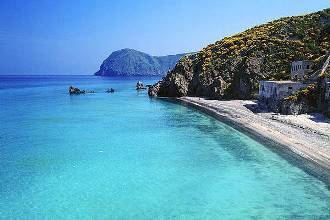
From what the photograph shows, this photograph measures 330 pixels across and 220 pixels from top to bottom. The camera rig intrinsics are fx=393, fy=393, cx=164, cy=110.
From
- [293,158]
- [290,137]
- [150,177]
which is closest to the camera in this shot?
[150,177]

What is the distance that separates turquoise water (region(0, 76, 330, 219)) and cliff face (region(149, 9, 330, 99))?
35.0m

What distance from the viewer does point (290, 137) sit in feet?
139

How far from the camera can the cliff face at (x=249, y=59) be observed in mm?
87250

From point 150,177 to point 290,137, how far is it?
59.2 ft

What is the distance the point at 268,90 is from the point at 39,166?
40.4 meters

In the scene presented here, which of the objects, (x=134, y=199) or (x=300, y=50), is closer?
(x=134, y=199)

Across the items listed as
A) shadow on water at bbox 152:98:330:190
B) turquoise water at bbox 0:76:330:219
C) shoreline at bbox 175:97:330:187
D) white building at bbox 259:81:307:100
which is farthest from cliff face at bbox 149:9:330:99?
shadow on water at bbox 152:98:330:190

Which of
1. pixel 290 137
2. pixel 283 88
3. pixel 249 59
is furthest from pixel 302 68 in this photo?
pixel 290 137

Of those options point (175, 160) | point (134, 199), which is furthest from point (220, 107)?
point (134, 199)

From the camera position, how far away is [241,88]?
8756 cm

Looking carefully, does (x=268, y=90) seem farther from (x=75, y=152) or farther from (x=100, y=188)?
(x=100, y=188)

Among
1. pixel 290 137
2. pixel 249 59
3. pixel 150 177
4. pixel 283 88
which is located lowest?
pixel 150 177

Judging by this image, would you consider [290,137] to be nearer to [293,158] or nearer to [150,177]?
[293,158]

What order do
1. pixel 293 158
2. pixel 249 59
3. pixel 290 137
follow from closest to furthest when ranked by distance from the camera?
pixel 293 158 → pixel 290 137 → pixel 249 59
